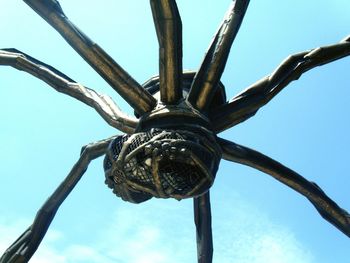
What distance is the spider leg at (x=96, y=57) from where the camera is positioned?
573 centimetres

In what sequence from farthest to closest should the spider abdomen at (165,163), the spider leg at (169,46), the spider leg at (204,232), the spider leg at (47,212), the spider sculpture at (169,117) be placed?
the spider leg at (204,232) → the spider leg at (47,212) → the spider leg at (169,46) → the spider sculpture at (169,117) → the spider abdomen at (165,163)

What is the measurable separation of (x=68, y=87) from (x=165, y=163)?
2056 mm

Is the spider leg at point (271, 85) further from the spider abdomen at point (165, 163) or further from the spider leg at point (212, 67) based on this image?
the spider abdomen at point (165, 163)

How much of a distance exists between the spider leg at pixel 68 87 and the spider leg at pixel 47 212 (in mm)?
590

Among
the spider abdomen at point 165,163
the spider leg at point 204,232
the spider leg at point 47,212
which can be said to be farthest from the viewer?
the spider leg at point 204,232

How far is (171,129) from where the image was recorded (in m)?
5.49

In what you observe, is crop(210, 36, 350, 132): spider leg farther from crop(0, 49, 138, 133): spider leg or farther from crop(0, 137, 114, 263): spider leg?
crop(0, 137, 114, 263): spider leg

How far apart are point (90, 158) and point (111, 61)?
157 cm

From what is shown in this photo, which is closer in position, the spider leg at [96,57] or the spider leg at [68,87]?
the spider leg at [96,57]

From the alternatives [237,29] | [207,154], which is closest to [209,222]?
[207,154]

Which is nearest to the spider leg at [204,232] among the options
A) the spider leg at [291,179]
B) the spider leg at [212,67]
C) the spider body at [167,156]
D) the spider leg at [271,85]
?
the spider leg at [291,179]

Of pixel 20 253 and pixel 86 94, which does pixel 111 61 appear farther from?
pixel 20 253

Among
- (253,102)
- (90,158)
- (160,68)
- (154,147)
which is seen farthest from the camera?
(90,158)

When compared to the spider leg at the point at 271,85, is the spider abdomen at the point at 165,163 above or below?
below
